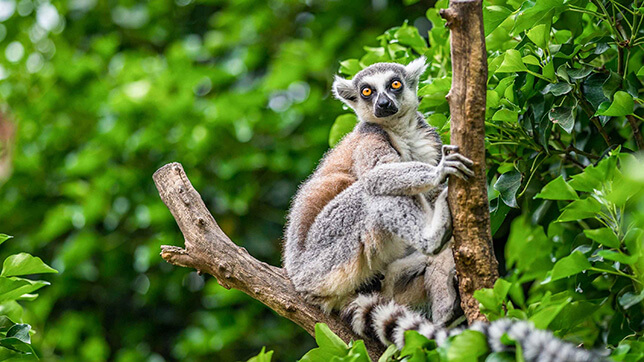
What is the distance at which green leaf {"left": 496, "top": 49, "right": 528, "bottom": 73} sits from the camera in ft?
8.37

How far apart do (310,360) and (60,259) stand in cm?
442

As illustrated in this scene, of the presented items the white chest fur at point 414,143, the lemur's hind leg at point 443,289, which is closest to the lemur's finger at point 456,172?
the lemur's hind leg at point 443,289

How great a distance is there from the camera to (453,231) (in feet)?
8.15

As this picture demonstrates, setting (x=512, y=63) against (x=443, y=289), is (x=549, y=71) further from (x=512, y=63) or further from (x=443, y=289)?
(x=443, y=289)

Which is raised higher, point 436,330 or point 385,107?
point 385,107

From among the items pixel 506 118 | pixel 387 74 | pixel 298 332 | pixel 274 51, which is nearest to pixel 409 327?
pixel 506 118

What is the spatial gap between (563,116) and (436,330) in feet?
3.11

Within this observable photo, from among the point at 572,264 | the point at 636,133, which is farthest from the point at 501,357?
the point at 636,133

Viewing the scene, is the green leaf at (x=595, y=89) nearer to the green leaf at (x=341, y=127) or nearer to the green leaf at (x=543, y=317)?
the green leaf at (x=543, y=317)

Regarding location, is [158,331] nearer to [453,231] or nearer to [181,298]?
[181,298]

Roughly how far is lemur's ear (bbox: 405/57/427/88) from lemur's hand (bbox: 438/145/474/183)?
1.14 meters

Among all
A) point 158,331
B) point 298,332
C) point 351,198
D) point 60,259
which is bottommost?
point 158,331

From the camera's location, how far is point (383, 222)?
2875 millimetres

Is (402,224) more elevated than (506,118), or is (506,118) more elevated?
(506,118)
